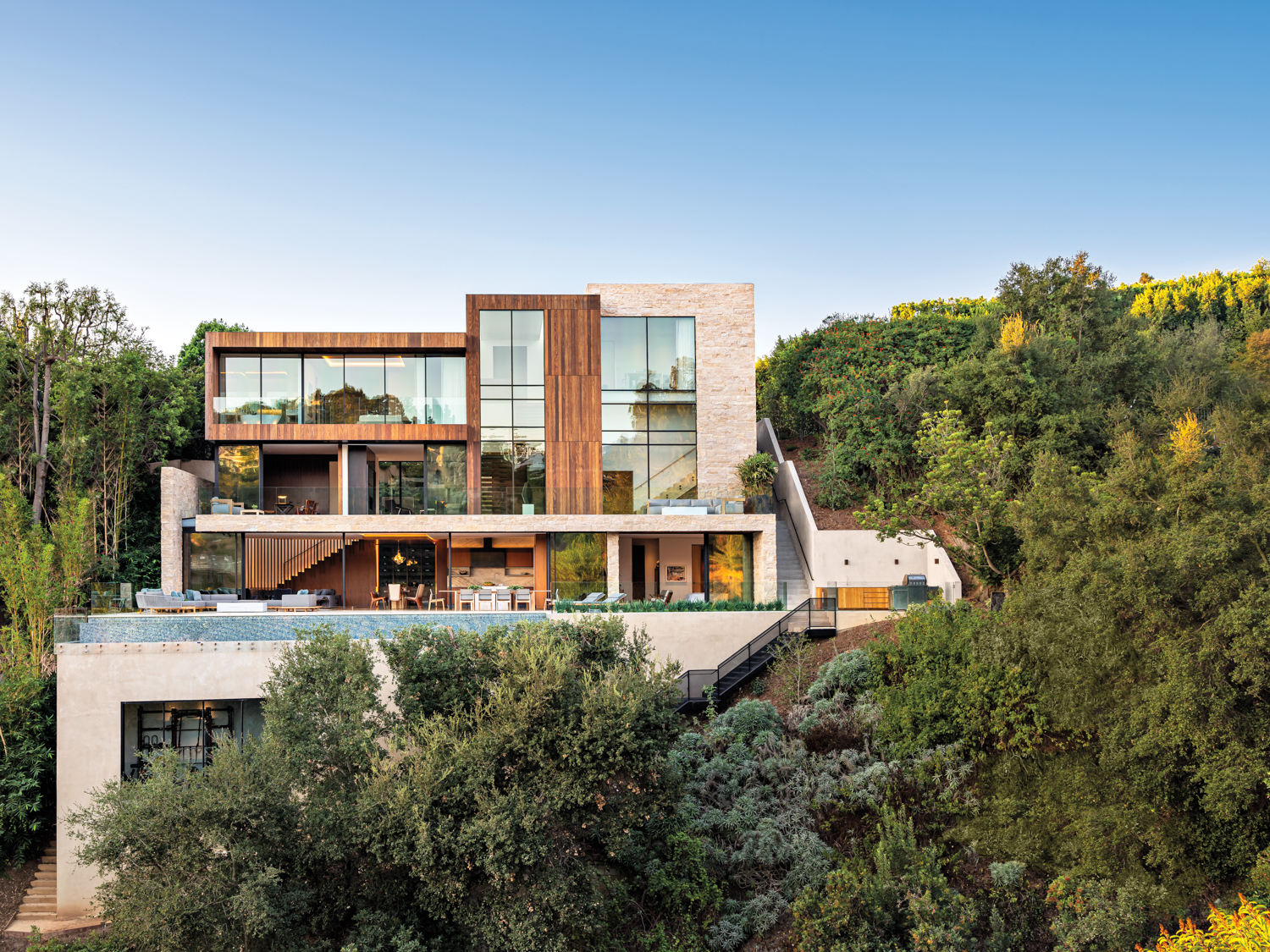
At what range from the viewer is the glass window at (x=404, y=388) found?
24.6 metres

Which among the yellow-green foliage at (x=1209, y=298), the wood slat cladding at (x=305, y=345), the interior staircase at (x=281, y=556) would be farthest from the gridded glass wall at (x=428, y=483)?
the yellow-green foliage at (x=1209, y=298)

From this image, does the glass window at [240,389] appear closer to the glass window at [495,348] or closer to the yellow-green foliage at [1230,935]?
the glass window at [495,348]

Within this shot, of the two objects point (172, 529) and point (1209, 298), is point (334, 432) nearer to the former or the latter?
point (172, 529)

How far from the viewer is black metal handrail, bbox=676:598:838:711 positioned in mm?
17969

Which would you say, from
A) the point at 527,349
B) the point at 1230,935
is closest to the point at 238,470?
the point at 527,349

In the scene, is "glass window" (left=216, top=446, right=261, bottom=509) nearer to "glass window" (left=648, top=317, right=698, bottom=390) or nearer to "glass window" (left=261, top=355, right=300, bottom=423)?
"glass window" (left=261, top=355, right=300, bottom=423)

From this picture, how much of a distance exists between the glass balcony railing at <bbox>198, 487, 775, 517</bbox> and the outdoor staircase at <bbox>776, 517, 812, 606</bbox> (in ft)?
7.88

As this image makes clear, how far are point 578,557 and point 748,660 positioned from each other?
6623mm

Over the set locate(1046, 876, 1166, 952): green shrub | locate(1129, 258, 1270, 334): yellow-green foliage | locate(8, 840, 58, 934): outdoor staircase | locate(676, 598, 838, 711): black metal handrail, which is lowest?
locate(8, 840, 58, 934): outdoor staircase

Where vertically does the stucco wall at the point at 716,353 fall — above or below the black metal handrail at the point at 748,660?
above

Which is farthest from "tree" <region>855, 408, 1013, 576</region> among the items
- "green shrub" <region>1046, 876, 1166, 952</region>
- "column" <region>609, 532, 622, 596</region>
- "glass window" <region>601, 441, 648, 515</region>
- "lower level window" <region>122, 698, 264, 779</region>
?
"lower level window" <region>122, 698, 264, 779</region>

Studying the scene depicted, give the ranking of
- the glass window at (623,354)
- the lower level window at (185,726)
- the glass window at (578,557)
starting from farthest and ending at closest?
the glass window at (623,354) → the glass window at (578,557) → the lower level window at (185,726)

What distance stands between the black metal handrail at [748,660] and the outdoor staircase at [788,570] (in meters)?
1.70

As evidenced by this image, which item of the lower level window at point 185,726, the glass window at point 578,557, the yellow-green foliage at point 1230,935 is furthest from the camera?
the glass window at point 578,557
